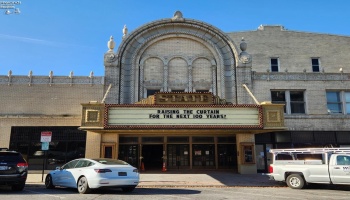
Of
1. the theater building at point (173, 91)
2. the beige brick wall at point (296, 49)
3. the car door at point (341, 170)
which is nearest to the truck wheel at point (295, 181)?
the car door at point (341, 170)

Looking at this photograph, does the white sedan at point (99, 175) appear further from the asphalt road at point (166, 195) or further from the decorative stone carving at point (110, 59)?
the decorative stone carving at point (110, 59)

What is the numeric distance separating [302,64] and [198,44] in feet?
35.3

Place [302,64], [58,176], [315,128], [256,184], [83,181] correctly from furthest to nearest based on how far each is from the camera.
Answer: [302,64] < [315,128] < [256,184] < [58,176] < [83,181]

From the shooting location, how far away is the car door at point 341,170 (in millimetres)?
13420

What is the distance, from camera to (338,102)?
23375mm

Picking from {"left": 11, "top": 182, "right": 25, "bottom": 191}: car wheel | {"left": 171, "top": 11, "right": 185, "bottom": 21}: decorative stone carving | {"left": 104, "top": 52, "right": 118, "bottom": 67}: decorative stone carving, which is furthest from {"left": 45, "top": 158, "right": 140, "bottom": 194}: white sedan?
{"left": 171, "top": 11, "right": 185, "bottom": 21}: decorative stone carving

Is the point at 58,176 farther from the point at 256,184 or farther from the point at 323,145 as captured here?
the point at 323,145

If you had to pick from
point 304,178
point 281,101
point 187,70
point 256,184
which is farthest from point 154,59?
point 304,178

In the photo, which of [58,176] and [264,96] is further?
[264,96]

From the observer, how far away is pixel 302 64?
2828 cm

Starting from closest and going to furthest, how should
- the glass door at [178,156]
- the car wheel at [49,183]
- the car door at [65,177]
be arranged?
the car door at [65,177] < the car wheel at [49,183] < the glass door at [178,156]

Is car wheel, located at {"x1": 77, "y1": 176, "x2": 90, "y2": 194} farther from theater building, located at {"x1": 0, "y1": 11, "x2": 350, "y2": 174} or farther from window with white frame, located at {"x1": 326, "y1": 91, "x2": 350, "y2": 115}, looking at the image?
window with white frame, located at {"x1": 326, "y1": 91, "x2": 350, "y2": 115}

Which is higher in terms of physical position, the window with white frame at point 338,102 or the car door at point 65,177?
the window with white frame at point 338,102

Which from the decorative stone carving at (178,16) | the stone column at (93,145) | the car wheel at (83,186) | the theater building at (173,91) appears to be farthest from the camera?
the decorative stone carving at (178,16)
